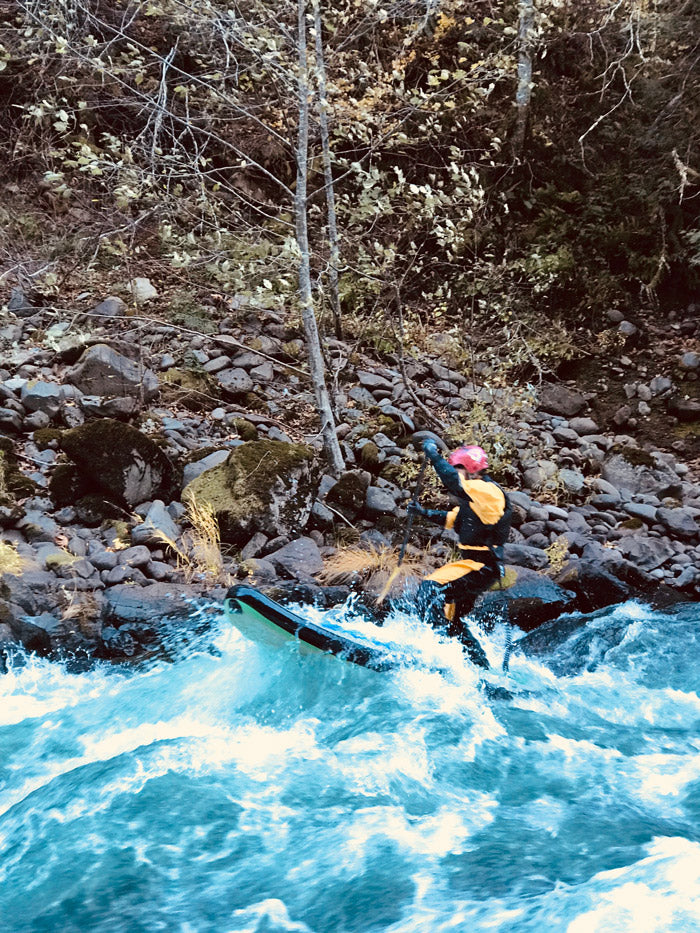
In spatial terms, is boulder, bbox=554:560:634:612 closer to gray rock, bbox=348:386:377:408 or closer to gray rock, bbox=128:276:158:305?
gray rock, bbox=348:386:377:408

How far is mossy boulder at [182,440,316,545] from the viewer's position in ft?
21.4

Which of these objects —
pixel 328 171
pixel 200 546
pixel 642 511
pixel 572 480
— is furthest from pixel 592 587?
pixel 328 171

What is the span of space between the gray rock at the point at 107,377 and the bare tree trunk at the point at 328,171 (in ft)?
7.42

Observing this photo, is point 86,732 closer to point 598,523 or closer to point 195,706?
point 195,706

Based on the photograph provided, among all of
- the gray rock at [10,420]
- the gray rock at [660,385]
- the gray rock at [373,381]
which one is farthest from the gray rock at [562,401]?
the gray rock at [10,420]

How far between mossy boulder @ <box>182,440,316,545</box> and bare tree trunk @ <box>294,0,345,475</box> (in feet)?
1.28

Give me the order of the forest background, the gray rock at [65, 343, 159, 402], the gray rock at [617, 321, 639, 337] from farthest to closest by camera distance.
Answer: the gray rock at [617, 321, 639, 337] → the forest background → the gray rock at [65, 343, 159, 402]

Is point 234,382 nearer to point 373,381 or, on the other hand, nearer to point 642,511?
point 373,381

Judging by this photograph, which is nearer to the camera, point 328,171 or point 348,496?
point 348,496

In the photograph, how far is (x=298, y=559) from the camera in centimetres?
641

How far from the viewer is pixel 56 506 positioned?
6738 millimetres

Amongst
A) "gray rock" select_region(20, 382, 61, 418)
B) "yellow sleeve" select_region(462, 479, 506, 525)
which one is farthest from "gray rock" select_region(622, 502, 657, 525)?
A: "gray rock" select_region(20, 382, 61, 418)

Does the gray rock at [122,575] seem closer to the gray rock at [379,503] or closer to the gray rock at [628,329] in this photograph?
the gray rock at [379,503]

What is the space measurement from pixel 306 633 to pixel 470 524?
1399 mm
